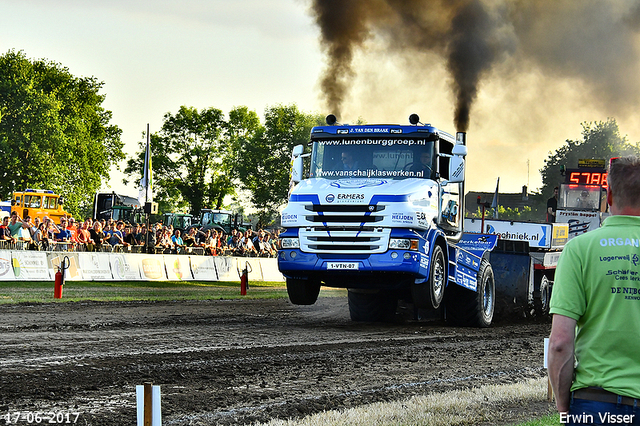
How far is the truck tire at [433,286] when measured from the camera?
12625mm

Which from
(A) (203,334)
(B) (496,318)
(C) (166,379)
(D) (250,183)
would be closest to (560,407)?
(C) (166,379)

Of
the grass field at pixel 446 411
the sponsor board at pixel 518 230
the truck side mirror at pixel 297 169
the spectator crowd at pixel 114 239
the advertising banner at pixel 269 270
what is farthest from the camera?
the advertising banner at pixel 269 270

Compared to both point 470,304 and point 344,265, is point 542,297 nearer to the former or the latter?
point 470,304

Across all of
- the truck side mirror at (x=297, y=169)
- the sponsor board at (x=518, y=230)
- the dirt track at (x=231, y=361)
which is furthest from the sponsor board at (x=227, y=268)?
the truck side mirror at (x=297, y=169)

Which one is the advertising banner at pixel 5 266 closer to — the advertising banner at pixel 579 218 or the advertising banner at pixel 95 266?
the advertising banner at pixel 95 266

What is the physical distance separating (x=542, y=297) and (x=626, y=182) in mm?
15211

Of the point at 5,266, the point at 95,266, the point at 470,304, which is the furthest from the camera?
the point at 95,266

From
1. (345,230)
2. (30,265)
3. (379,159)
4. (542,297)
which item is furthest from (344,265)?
(30,265)

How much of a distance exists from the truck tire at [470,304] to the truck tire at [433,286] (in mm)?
1519

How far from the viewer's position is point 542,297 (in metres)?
17.8

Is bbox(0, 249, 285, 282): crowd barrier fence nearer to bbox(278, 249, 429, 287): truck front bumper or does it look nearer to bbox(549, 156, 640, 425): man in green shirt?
bbox(278, 249, 429, 287): truck front bumper

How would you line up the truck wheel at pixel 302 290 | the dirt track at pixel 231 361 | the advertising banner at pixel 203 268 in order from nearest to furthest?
the dirt track at pixel 231 361, the truck wheel at pixel 302 290, the advertising banner at pixel 203 268

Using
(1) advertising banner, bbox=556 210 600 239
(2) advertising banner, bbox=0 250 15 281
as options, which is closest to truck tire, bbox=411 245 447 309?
(2) advertising banner, bbox=0 250 15 281

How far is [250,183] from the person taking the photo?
71500 mm
